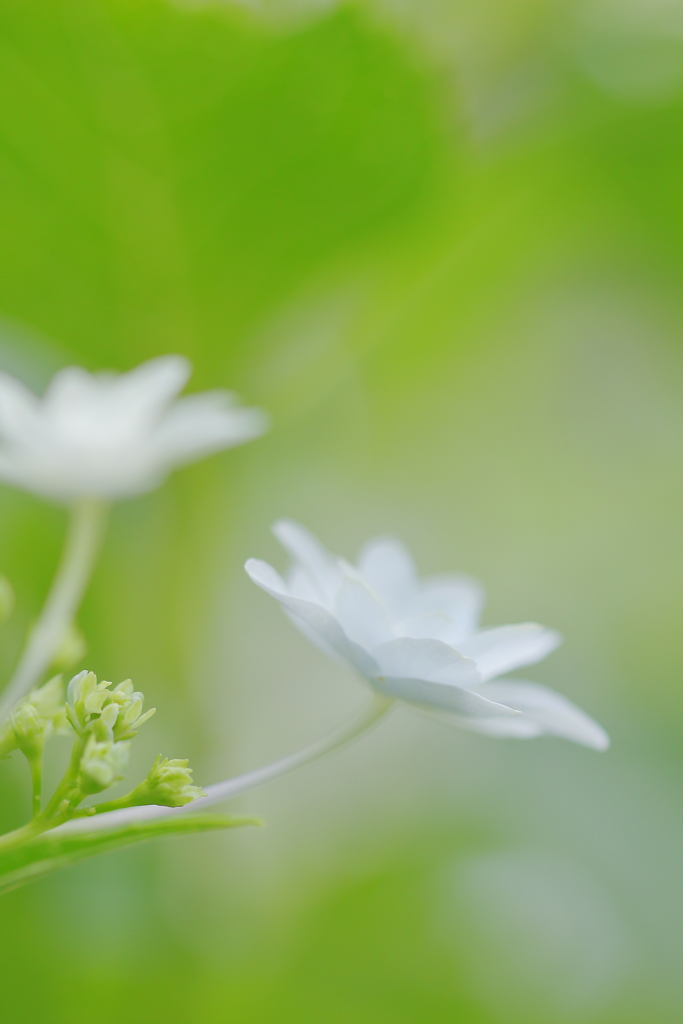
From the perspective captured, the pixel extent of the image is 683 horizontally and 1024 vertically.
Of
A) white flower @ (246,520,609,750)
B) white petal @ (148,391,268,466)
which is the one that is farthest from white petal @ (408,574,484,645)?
white petal @ (148,391,268,466)

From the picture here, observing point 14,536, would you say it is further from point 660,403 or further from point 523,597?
point 660,403

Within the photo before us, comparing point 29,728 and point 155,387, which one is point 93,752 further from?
point 155,387

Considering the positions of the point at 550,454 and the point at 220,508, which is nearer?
A: the point at 220,508

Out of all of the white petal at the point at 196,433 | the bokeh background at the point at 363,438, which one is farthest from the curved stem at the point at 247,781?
the bokeh background at the point at 363,438

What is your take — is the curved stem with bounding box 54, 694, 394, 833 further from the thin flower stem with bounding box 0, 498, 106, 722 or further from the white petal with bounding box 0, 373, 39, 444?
the white petal with bounding box 0, 373, 39, 444

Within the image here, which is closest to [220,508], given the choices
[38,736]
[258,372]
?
[258,372]

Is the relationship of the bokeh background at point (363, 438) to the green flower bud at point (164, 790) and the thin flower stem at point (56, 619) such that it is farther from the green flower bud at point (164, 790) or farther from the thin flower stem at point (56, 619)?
the green flower bud at point (164, 790)
